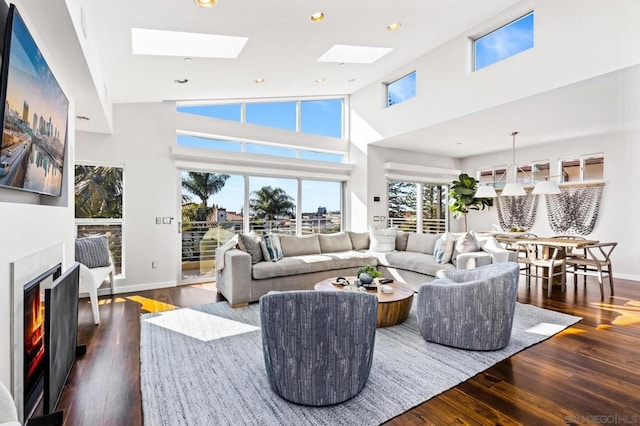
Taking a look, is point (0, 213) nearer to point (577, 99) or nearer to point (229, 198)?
point (229, 198)

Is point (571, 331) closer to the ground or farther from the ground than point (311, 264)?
closer to the ground

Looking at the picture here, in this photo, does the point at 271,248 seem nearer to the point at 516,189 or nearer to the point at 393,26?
the point at 393,26

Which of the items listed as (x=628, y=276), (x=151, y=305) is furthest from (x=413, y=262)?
(x=628, y=276)

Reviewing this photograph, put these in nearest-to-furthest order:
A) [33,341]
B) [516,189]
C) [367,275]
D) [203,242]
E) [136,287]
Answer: [33,341]
[367,275]
[136,287]
[516,189]
[203,242]

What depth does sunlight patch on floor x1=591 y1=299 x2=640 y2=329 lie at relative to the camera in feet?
11.2

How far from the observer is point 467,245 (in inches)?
176

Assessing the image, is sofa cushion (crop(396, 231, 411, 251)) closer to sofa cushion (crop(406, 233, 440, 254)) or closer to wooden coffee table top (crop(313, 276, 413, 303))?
sofa cushion (crop(406, 233, 440, 254))

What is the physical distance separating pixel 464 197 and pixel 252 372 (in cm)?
656

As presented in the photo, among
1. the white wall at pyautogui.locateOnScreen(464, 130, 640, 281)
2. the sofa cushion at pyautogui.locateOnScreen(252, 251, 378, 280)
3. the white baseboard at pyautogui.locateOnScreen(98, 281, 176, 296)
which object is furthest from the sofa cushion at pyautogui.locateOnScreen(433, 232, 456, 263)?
the white baseboard at pyautogui.locateOnScreen(98, 281, 176, 296)

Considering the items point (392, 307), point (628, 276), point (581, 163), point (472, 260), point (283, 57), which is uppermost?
point (283, 57)

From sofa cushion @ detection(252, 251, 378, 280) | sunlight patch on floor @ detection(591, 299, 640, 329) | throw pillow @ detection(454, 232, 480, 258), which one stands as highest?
throw pillow @ detection(454, 232, 480, 258)

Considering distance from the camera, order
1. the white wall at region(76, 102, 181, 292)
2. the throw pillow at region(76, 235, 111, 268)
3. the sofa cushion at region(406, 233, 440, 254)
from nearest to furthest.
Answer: the throw pillow at region(76, 235, 111, 268), the white wall at region(76, 102, 181, 292), the sofa cushion at region(406, 233, 440, 254)

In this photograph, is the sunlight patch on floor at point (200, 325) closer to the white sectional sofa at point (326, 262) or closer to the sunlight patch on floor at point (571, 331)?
the white sectional sofa at point (326, 262)

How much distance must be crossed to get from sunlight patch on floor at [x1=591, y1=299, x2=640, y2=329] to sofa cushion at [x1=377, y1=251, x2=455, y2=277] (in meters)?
1.74
